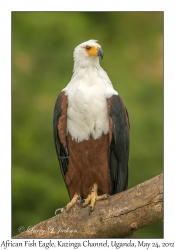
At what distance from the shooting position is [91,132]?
6.79 meters

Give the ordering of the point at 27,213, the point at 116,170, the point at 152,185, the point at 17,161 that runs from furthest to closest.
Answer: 1. the point at 17,161
2. the point at 27,213
3. the point at 116,170
4. the point at 152,185

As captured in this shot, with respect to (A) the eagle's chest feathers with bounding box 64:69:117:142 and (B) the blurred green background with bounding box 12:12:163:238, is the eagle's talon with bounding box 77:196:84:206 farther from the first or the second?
(B) the blurred green background with bounding box 12:12:163:238

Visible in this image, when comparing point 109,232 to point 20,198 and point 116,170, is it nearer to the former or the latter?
point 116,170

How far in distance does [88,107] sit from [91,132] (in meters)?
0.34

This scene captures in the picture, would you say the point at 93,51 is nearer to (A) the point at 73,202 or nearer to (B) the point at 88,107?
(B) the point at 88,107

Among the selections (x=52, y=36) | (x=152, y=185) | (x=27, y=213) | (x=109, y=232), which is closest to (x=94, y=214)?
(x=109, y=232)

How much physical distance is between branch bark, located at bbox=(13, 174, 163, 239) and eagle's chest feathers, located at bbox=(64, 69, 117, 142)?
0.90m

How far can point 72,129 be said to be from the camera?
6863 millimetres

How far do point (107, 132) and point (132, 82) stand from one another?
4472 millimetres

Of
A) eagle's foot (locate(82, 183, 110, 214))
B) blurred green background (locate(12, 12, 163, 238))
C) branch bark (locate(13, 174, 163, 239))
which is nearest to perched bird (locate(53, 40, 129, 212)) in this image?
eagle's foot (locate(82, 183, 110, 214))

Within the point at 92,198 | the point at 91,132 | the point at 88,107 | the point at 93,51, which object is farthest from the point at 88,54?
the point at 92,198

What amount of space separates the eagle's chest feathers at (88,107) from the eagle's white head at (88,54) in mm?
213

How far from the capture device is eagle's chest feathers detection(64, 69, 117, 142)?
6.69 m

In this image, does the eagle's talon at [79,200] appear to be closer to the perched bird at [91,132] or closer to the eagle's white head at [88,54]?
the perched bird at [91,132]
